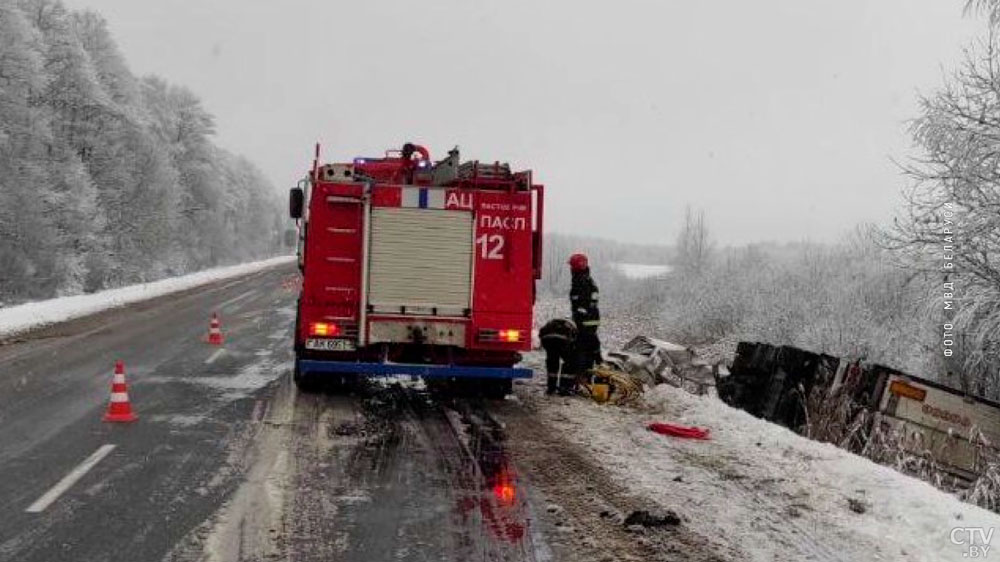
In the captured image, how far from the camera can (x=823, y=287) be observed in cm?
2564

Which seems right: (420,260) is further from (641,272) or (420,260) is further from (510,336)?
(641,272)

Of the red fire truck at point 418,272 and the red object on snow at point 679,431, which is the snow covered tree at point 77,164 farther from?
the red object on snow at point 679,431

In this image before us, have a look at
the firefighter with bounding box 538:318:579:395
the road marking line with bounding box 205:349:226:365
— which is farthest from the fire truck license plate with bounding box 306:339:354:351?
the road marking line with bounding box 205:349:226:365

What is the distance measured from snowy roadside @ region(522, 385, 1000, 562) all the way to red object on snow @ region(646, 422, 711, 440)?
13 centimetres

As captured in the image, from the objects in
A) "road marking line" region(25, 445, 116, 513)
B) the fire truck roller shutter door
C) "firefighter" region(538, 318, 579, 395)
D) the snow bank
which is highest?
the fire truck roller shutter door

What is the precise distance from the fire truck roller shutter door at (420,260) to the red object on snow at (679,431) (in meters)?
2.64

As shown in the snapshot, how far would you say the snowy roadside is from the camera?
528 cm

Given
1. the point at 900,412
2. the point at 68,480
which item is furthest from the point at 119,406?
the point at 900,412

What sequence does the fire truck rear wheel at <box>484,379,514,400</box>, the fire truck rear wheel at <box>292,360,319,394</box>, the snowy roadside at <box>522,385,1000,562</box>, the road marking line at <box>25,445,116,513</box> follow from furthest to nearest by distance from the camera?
the fire truck rear wheel at <box>484,379,514,400</box>, the fire truck rear wheel at <box>292,360,319,394</box>, the road marking line at <box>25,445,116,513</box>, the snowy roadside at <box>522,385,1000,562</box>

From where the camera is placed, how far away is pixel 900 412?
31.4 ft

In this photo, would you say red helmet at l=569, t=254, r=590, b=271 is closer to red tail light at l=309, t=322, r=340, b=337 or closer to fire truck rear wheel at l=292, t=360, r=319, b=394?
red tail light at l=309, t=322, r=340, b=337

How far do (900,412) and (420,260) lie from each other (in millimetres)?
5866

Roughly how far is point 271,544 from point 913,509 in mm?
4463

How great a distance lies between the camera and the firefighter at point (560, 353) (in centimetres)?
1083
